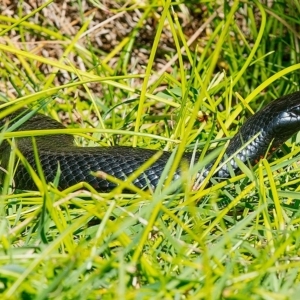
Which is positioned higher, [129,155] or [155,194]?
[155,194]

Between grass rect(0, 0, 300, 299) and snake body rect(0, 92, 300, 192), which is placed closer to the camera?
grass rect(0, 0, 300, 299)

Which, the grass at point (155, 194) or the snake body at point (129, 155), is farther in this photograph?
the snake body at point (129, 155)

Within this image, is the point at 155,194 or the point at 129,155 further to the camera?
the point at 129,155

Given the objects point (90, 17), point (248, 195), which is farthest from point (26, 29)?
point (248, 195)
